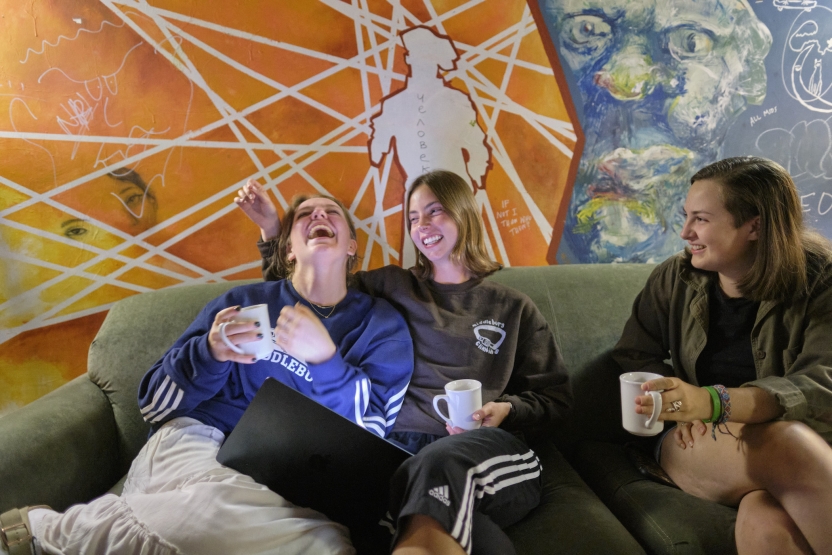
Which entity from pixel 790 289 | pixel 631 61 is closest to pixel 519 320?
pixel 790 289

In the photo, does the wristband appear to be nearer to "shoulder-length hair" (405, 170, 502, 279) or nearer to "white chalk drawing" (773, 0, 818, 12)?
"shoulder-length hair" (405, 170, 502, 279)

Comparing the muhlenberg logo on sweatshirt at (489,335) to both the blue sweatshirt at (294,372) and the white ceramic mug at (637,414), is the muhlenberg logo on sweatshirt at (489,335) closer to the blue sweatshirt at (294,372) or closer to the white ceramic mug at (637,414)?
the blue sweatshirt at (294,372)

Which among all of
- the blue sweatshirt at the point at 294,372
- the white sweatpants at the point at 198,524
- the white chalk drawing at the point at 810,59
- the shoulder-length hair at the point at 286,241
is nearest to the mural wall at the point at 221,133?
the shoulder-length hair at the point at 286,241

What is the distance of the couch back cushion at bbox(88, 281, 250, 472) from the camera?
180 centimetres

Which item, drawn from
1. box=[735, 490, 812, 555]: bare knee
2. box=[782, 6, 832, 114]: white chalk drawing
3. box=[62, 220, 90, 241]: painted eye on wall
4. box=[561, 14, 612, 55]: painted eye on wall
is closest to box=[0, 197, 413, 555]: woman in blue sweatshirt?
box=[62, 220, 90, 241]: painted eye on wall

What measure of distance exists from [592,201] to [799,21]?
1096 millimetres

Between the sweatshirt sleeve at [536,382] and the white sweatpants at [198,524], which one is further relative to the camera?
the sweatshirt sleeve at [536,382]

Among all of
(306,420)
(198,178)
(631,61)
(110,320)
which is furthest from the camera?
(631,61)

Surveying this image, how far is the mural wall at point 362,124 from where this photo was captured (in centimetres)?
196

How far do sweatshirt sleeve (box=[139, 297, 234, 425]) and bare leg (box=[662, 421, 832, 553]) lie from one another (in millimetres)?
1236

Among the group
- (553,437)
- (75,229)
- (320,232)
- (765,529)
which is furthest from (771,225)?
(75,229)

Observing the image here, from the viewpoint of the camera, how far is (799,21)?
7.49ft

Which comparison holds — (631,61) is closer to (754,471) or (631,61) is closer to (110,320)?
(754,471)

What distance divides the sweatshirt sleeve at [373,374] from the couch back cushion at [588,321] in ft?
1.71
